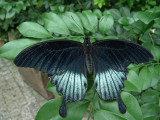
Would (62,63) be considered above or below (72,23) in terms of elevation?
below

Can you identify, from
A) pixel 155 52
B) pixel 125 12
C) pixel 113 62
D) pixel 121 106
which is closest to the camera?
pixel 121 106

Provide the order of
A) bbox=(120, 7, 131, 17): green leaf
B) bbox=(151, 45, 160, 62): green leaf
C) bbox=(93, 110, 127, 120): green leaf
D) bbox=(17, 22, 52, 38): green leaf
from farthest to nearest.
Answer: bbox=(120, 7, 131, 17): green leaf < bbox=(151, 45, 160, 62): green leaf < bbox=(17, 22, 52, 38): green leaf < bbox=(93, 110, 127, 120): green leaf

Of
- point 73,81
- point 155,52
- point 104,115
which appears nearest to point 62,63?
point 73,81

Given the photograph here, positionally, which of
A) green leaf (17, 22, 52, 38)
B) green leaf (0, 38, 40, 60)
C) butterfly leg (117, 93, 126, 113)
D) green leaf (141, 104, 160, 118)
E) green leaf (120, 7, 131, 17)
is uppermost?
green leaf (120, 7, 131, 17)

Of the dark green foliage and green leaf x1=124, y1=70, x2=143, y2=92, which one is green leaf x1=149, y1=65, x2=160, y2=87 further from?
green leaf x1=124, y1=70, x2=143, y2=92

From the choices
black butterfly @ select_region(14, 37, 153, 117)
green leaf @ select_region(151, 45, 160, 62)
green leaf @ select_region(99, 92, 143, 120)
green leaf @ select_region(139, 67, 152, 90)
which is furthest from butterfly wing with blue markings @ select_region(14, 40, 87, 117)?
green leaf @ select_region(151, 45, 160, 62)

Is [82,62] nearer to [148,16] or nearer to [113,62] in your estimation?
[113,62]

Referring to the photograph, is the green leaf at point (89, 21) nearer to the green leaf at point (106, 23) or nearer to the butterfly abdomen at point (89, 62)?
the green leaf at point (106, 23)

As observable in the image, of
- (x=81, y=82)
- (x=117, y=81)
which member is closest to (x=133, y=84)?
(x=117, y=81)
